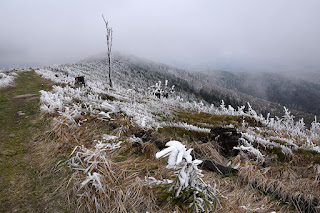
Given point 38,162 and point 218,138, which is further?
point 218,138

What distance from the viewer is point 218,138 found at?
5.31 meters

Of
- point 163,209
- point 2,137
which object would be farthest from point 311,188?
point 2,137

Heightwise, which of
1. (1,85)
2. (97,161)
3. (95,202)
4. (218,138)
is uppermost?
(97,161)

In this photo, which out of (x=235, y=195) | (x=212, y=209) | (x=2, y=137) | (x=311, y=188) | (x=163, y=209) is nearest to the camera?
(x=212, y=209)

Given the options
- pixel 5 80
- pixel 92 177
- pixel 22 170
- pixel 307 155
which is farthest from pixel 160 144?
pixel 5 80

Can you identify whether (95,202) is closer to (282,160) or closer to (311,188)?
(311,188)

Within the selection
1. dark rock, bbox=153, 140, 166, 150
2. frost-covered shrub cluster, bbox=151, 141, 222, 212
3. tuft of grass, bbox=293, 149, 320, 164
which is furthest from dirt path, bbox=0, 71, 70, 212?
tuft of grass, bbox=293, 149, 320, 164

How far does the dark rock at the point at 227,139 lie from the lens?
493 centimetres

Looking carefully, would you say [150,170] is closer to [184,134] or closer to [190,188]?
[190,188]

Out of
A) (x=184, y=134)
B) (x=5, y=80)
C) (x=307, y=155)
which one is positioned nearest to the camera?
(x=307, y=155)

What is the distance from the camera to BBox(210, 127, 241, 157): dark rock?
493 centimetres

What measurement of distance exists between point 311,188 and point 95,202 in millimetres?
3947

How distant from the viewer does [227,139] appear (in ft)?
16.7

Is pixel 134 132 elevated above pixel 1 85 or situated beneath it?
elevated above
